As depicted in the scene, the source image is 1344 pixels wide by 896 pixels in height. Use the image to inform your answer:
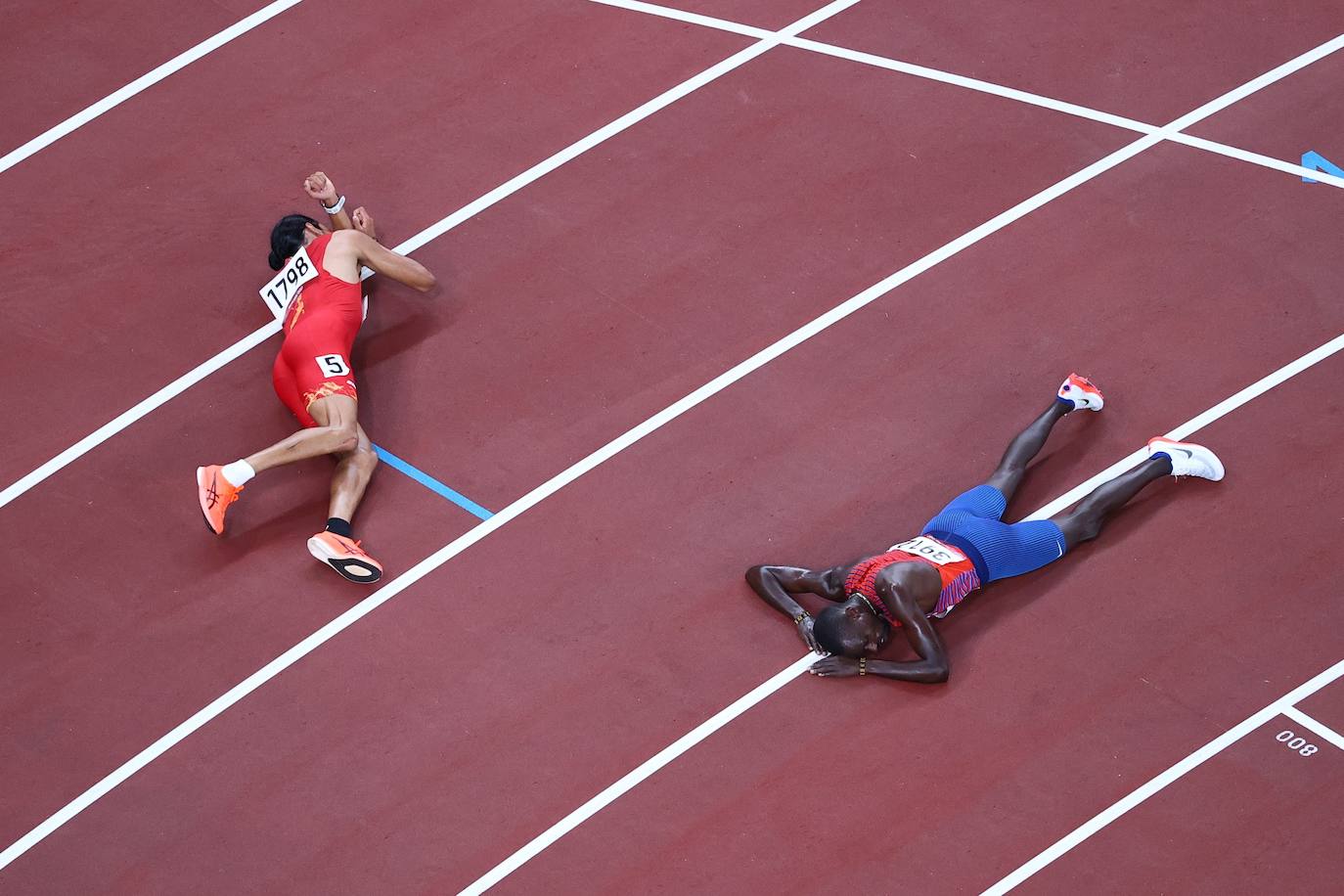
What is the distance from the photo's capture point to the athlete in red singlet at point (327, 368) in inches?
372

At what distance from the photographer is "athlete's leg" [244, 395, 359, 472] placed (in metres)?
9.53

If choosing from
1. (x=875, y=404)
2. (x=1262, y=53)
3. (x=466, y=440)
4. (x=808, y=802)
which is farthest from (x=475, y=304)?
(x=1262, y=53)

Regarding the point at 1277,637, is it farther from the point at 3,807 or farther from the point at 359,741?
the point at 3,807

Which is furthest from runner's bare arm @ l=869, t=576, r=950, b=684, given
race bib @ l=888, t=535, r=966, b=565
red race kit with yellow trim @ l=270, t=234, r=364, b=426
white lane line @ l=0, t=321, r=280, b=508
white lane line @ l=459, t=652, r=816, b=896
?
white lane line @ l=0, t=321, r=280, b=508

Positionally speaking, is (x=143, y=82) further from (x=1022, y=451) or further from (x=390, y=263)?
(x=1022, y=451)

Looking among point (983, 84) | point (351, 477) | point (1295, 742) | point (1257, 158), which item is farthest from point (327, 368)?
point (1257, 158)

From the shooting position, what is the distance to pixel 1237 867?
834 centimetres

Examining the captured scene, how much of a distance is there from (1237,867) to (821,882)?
2.12m

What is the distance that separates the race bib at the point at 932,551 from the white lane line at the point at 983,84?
381 centimetres

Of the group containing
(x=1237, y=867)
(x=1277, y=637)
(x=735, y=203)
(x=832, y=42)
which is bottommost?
(x=1237, y=867)

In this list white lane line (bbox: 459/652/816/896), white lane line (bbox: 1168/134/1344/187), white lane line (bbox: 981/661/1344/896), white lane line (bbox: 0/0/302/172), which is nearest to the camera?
white lane line (bbox: 981/661/1344/896)

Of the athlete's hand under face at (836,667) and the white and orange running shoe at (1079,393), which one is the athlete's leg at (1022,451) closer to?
the white and orange running shoe at (1079,393)

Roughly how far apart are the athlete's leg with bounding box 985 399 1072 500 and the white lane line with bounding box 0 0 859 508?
11.9 feet

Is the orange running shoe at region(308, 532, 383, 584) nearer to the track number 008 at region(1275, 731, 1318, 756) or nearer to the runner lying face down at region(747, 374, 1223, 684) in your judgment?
the runner lying face down at region(747, 374, 1223, 684)
